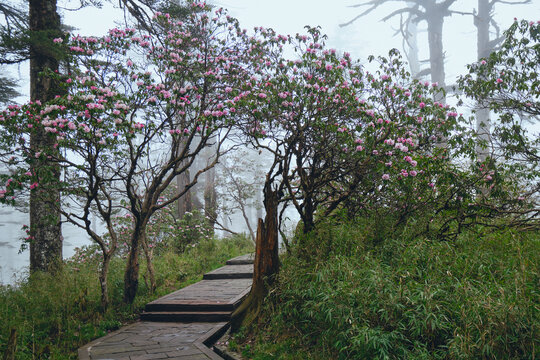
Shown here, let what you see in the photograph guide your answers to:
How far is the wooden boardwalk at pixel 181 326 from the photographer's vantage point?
4.86m

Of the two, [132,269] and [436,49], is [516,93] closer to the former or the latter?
[132,269]

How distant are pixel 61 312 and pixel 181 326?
5.92 feet

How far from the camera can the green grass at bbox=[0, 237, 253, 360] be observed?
198 inches

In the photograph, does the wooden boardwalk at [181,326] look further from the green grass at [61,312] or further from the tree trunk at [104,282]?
the tree trunk at [104,282]

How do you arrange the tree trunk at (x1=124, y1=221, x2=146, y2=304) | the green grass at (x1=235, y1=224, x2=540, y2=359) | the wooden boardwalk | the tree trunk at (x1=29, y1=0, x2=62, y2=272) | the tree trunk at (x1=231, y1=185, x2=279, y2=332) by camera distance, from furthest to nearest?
the tree trunk at (x1=29, y1=0, x2=62, y2=272) < the tree trunk at (x1=124, y1=221, x2=146, y2=304) < the tree trunk at (x1=231, y1=185, x2=279, y2=332) < the wooden boardwalk < the green grass at (x1=235, y1=224, x2=540, y2=359)

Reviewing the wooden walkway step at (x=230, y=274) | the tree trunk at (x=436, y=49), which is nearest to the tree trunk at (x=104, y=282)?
the wooden walkway step at (x=230, y=274)

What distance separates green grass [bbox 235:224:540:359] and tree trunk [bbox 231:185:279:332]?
0.60 ft

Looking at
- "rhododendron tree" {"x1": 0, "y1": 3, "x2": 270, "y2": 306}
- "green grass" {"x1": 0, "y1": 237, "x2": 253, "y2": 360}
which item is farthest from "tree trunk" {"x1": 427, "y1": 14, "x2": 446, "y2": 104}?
"green grass" {"x1": 0, "y1": 237, "x2": 253, "y2": 360}

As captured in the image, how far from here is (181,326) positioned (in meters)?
6.20

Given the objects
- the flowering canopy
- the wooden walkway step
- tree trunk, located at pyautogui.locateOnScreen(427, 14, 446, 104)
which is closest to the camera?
the flowering canopy

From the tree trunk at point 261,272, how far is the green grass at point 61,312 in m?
2.16

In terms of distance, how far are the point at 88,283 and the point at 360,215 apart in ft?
16.1

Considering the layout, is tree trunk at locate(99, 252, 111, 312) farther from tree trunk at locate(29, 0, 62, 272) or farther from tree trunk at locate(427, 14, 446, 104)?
tree trunk at locate(427, 14, 446, 104)

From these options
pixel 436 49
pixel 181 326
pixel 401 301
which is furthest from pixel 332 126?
pixel 436 49
